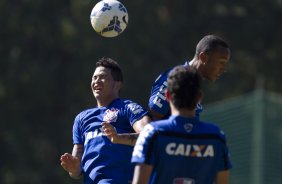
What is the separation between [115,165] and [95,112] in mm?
631

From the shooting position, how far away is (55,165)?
30594 mm

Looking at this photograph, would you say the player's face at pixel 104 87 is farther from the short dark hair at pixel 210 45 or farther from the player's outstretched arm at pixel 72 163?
the short dark hair at pixel 210 45

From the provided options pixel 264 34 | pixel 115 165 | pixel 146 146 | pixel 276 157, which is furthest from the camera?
pixel 264 34

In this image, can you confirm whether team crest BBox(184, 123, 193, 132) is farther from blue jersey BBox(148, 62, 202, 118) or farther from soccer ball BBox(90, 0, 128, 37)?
soccer ball BBox(90, 0, 128, 37)

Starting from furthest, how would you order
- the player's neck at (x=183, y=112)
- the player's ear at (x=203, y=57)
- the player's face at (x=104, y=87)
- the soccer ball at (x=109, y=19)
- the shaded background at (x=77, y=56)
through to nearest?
the shaded background at (x=77, y=56), the soccer ball at (x=109, y=19), the player's face at (x=104, y=87), the player's ear at (x=203, y=57), the player's neck at (x=183, y=112)

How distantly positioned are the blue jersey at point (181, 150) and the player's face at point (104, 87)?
2.25m

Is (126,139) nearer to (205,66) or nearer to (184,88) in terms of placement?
(205,66)

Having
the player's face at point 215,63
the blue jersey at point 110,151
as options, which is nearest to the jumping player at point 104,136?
the blue jersey at point 110,151

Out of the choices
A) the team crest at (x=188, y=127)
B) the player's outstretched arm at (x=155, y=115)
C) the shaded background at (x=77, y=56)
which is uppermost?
the shaded background at (x=77, y=56)

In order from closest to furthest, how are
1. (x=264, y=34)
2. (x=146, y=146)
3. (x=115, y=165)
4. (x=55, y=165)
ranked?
1. (x=146, y=146)
2. (x=115, y=165)
3. (x=55, y=165)
4. (x=264, y=34)

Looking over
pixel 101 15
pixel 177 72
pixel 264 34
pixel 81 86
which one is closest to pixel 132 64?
pixel 81 86

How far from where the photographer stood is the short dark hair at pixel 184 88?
8.41 meters

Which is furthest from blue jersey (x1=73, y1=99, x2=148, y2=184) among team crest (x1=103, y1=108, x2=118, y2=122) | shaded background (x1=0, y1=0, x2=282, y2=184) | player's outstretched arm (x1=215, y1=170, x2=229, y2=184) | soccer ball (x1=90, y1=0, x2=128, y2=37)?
shaded background (x1=0, y1=0, x2=282, y2=184)

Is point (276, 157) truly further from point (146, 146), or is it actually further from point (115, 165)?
point (146, 146)
